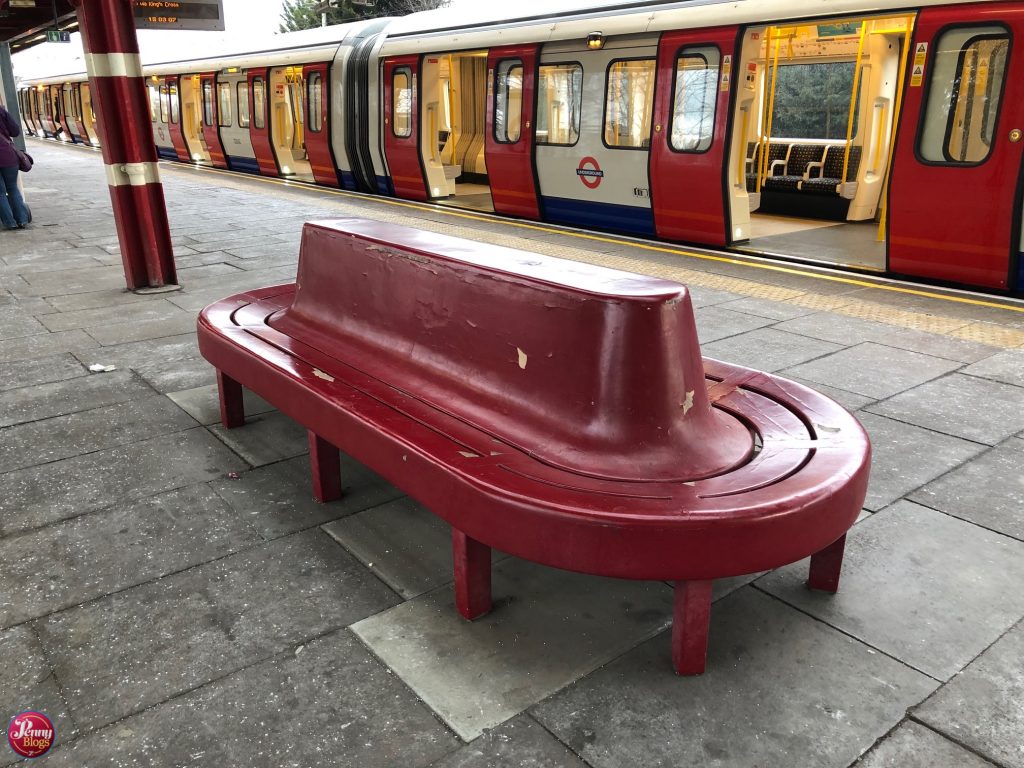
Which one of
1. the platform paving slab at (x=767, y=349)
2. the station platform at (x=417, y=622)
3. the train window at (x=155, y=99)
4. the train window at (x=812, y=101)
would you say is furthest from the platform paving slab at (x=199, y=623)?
the train window at (x=155, y=99)

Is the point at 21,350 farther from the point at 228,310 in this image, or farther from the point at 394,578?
the point at 394,578

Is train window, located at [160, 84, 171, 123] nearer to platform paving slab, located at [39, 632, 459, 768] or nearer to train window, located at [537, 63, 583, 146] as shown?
train window, located at [537, 63, 583, 146]

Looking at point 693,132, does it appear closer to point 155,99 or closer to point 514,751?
point 514,751

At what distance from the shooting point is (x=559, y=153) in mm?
9602

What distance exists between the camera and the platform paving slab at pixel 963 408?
3.89 m

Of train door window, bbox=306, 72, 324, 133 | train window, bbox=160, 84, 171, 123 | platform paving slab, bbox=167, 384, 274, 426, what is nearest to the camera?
platform paving slab, bbox=167, 384, 274, 426

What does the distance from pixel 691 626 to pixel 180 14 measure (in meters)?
11.4

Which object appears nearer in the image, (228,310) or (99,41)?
(228,310)

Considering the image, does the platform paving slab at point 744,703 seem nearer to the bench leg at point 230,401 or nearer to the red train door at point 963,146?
the bench leg at point 230,401

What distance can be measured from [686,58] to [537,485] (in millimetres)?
7006

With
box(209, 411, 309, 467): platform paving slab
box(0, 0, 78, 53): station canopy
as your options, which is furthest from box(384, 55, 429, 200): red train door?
box(209, 411, 309, 467): platform paving slab

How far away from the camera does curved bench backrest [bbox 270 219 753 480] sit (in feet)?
7.43

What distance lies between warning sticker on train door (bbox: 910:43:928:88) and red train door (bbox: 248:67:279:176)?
12687 millimetres

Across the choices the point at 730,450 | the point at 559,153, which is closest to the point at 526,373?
the point at 730,450
